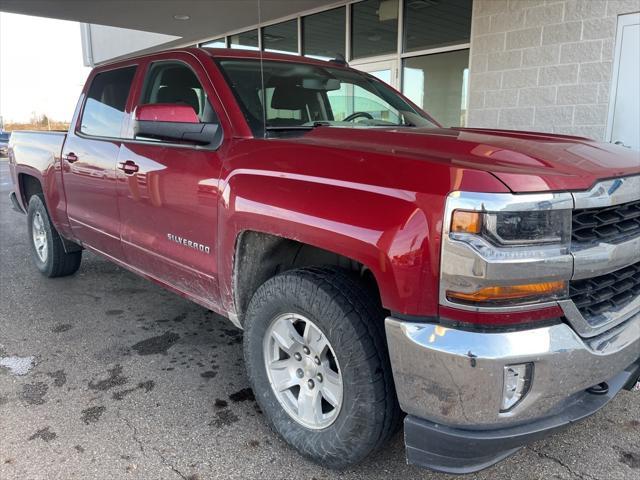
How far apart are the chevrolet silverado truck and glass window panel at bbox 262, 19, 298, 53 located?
26.1 feet

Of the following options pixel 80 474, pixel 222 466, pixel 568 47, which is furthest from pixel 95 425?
pixel 568 47

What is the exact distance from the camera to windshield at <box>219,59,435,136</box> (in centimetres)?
291

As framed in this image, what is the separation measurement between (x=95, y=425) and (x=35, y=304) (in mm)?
2220

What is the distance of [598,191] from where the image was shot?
6.05ft

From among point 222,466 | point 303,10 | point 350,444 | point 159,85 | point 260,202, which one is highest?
point 303,10

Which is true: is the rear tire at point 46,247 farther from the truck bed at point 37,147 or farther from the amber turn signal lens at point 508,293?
the amber turn signal lens at point 508,293

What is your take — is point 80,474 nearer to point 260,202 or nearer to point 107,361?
point 107,361

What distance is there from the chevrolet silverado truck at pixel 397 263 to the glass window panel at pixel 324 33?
6.99 metres

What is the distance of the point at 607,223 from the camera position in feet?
6.23

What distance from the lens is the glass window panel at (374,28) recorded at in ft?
27.7

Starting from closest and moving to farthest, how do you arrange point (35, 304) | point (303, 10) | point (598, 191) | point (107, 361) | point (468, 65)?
point (598, 191)
point (107, 361)
point (35, 304)
point (468, 65)
point (303, 10)

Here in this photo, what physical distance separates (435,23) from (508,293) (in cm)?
703

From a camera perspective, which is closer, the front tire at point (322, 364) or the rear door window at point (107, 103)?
the front tire at point (322, 364)

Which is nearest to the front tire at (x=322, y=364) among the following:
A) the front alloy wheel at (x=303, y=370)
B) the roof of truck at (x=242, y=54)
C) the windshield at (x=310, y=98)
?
the front alloy wheel at (x=303, y=370)
